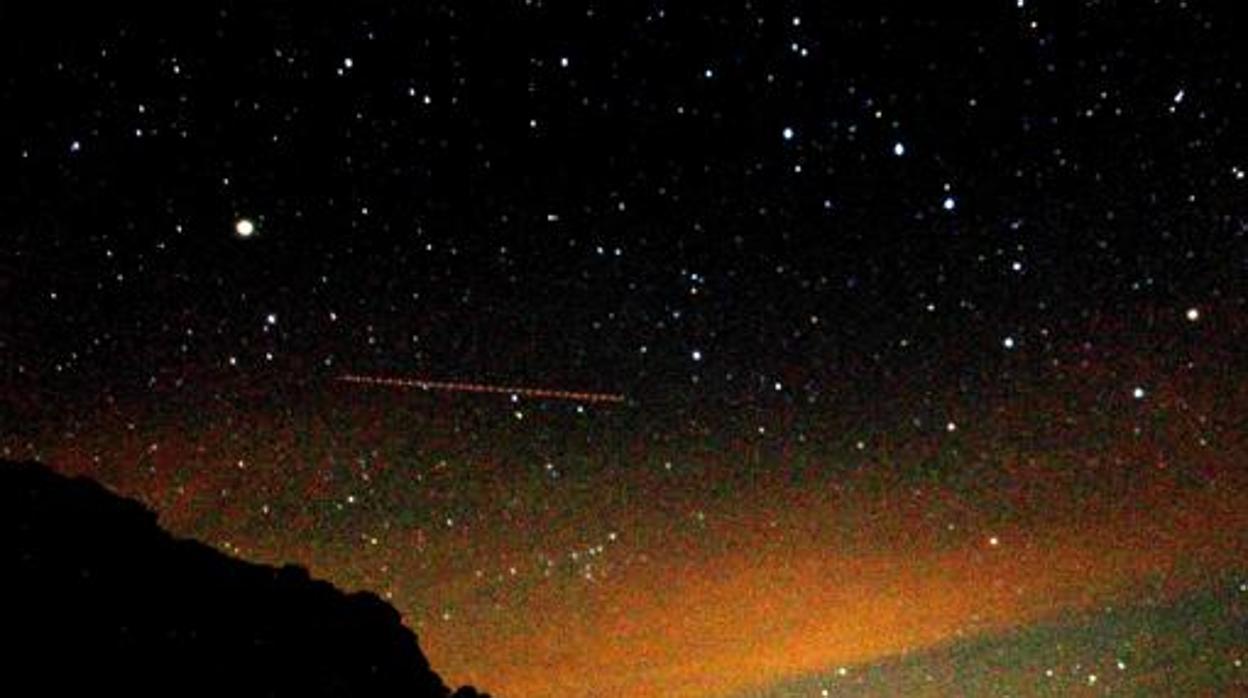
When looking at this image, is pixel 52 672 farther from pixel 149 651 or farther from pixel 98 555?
pixel 98 555

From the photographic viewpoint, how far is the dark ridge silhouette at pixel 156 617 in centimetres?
1022

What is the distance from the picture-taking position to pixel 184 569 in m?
14.6

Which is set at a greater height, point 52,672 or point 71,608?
point 71,608

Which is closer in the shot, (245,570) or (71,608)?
(71,608)

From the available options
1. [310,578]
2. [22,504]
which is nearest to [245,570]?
[310,578]

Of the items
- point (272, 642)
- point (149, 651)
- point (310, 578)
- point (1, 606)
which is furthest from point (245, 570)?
point (1, 606)

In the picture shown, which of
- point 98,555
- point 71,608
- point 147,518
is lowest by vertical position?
point 71,608

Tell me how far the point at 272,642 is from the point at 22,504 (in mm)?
3523

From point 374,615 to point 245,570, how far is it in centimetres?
207

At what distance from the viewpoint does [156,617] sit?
12.5 meters

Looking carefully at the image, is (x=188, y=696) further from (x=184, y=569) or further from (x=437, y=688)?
(x=437, y=688)

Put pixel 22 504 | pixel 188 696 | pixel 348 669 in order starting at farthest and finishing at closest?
pixel 348 669, pixel 22 504, pixel 188 696

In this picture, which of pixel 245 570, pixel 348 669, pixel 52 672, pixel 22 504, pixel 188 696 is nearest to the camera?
pixel 52 672

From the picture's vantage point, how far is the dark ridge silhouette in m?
10.2
